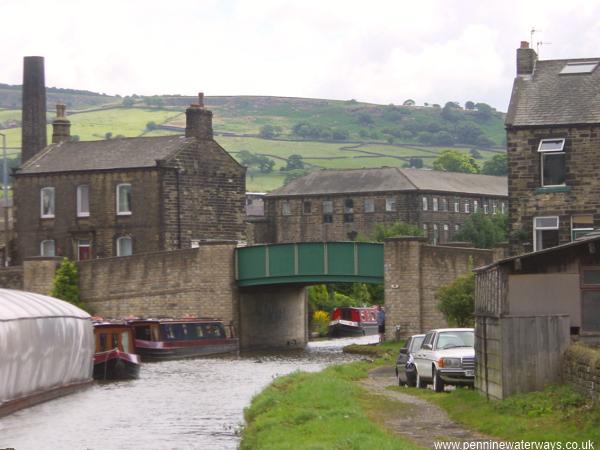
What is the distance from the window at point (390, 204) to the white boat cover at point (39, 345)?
85.8 m

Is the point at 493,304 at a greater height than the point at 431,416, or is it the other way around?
the point at 493,304

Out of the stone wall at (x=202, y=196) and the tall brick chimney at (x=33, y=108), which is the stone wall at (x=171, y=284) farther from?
the tall brick chimney at (x=33, y=108)

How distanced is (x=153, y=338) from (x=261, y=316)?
13104mm

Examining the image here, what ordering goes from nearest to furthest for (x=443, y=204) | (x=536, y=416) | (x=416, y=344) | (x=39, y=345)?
1. (x=536, y=416)
2. (x=416, y=344)
3. (x=39, y=345)
4. (x=443, y=204)

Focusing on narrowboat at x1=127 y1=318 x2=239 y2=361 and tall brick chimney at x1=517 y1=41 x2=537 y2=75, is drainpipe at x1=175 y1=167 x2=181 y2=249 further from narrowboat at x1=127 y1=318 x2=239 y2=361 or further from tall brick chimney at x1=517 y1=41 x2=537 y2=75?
tall brick chimney at x1=517 y1=41 x2=537 y2=75

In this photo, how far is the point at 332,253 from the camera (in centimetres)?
7088

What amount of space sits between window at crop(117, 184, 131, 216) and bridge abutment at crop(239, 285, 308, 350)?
9339 millimetres

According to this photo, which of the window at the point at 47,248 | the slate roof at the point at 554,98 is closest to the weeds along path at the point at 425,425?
the slate roof at the point at 554,98

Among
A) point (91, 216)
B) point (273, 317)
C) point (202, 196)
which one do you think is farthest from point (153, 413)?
point (202, 196)

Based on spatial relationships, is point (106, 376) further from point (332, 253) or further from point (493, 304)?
point (493, 304)

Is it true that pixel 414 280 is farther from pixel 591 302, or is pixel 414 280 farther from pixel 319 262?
pixel 591 302

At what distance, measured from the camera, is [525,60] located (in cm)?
5900

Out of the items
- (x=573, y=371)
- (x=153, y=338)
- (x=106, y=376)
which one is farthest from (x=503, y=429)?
(x=153, y=338)

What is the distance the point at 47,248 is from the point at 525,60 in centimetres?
3561
